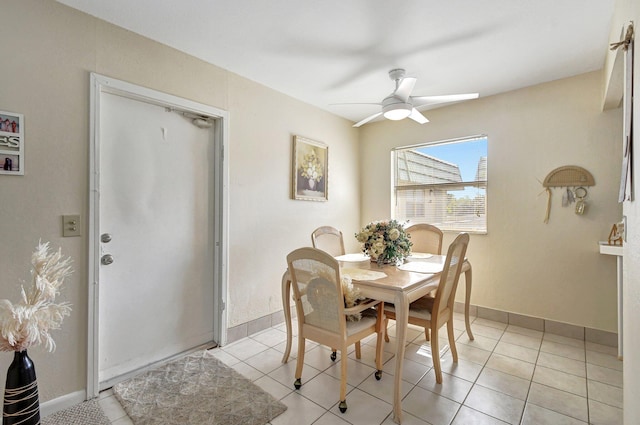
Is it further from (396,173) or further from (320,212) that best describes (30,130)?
(396,173)

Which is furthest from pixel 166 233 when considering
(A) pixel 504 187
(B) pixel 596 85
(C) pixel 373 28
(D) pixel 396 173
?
(B) pixel 596 85

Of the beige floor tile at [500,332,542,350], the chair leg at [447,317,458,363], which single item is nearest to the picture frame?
the chair leg at [447,317,458,363]

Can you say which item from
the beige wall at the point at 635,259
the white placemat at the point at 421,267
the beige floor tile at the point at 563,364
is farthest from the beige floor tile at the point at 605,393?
the white placemat at the point at 421,267

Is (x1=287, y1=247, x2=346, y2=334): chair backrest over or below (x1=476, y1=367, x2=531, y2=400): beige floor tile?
over

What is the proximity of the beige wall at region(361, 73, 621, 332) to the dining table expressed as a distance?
0.76 metres

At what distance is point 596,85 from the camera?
2.62 metres

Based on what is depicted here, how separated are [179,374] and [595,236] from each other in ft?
12.2

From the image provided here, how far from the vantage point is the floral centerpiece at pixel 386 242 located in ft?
7.97

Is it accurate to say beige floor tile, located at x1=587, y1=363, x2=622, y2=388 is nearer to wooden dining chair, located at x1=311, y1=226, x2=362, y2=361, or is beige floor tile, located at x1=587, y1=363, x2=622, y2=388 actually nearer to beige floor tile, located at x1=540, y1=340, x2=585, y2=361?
beige floor tile, located at x1=540, y1=340, x2=585, y2=361

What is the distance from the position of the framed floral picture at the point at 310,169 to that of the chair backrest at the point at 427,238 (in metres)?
1.18

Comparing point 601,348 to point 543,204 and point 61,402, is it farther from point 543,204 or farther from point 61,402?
point 61,402

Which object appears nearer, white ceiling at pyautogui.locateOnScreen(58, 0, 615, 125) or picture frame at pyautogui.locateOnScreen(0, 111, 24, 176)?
picture frame at pyautogui.locateOnScreen(0, 111, 24, 176)

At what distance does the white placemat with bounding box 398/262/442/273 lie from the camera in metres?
2.20

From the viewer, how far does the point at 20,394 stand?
881 millimetres
